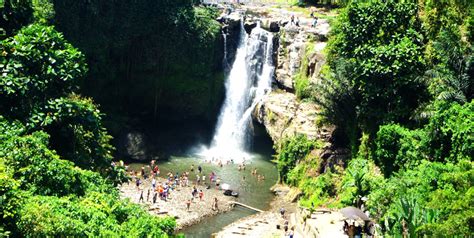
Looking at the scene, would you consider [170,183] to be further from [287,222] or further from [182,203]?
[287,222]

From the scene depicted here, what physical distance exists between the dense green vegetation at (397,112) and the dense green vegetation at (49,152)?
1071cm

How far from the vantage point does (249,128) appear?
4581cm

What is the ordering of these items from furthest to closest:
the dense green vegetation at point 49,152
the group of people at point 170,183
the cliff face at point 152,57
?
the cliff face at point 152,57 → the group of people at point 170,183 → the dense green vegetation at point 49,152

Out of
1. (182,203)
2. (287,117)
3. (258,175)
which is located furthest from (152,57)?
(182,203)

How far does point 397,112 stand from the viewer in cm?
2712

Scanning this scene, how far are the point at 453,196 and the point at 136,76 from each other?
113 feet

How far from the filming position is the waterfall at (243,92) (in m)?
44.9

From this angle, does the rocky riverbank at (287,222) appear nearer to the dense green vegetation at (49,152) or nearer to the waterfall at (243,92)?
the dense green vegetation at (49,152)

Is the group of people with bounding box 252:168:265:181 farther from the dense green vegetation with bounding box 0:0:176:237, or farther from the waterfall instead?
the dense green vegetation with bounding box 0:0:176:237

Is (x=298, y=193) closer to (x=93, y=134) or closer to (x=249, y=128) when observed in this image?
(x=249, y=128)

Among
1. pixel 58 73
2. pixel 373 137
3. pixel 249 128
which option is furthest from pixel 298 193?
pixel 58 73

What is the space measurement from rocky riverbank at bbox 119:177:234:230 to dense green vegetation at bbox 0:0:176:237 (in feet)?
40.5

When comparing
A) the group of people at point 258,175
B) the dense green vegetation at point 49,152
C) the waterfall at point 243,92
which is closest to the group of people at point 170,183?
the group of people at point 258,175

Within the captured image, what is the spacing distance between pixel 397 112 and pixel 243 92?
69.3ft
